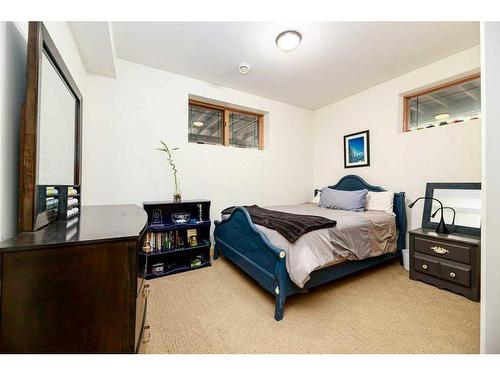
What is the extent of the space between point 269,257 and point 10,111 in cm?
170

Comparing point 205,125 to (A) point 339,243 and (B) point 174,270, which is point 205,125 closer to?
(B) point 174,270

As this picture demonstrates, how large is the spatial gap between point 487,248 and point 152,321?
2174mm

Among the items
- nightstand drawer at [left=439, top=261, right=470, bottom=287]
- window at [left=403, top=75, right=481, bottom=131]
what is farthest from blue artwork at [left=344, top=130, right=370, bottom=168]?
nightstand drawer at [left=439, top=261, right=470, bottom=287]

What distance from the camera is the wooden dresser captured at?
0.64 m

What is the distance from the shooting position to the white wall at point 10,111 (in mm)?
775

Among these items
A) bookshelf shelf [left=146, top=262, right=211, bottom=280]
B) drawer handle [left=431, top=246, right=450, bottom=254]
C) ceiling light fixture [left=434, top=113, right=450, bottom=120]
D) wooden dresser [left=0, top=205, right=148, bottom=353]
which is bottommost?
bookshelf shelf [left=146, top=262, right=211, bottom=280]

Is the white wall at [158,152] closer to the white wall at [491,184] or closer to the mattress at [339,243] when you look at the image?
the mattress at [339,243]

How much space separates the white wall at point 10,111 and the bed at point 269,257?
1467 mm

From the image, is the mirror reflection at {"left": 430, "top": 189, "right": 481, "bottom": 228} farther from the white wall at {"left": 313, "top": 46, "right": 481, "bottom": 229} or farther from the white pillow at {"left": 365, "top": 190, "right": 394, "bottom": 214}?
the white pillow at {"left": 365, "top": 190, "right": 394, "bottom": 214}

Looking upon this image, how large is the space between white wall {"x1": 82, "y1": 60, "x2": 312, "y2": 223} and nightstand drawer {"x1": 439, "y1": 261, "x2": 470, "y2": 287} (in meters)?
2.32

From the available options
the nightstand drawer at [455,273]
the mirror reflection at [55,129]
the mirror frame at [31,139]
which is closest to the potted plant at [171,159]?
the mirror reflection at [55,129]

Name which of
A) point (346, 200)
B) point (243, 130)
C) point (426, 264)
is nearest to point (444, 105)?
point (346, 200)

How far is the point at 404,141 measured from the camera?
2.84 meters
